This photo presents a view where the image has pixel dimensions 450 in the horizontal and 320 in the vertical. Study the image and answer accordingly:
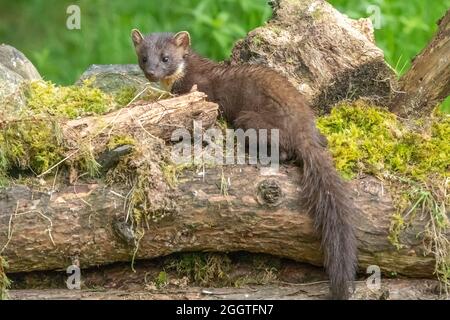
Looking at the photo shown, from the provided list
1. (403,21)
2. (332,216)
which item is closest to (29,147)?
(332,216)

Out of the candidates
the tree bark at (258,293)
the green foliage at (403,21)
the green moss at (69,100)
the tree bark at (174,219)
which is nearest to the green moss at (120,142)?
the tree bark at (174,219)

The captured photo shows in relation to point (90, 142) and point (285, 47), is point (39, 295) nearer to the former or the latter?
point (90, 142)

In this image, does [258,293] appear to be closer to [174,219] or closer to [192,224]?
[192,224]

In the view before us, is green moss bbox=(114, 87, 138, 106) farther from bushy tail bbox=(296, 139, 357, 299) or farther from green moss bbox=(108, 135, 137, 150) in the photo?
bushy tail bbox=(296, 139, 357, 299)

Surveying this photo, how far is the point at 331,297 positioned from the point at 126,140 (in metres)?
1.75

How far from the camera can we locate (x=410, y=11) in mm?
10742

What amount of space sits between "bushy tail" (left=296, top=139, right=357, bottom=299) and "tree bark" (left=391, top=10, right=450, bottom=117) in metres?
1.33

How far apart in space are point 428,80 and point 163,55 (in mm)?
2117

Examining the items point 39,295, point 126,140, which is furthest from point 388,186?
point 39,295

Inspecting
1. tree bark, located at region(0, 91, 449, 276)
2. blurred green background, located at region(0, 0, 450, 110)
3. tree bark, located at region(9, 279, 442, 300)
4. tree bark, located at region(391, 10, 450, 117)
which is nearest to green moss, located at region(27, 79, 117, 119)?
tree bark, located at region(0, 91, 449, 276)

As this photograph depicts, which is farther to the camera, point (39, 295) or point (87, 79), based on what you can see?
point (87, 79)

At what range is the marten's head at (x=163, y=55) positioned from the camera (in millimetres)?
7488

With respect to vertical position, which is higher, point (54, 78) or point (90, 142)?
point (54, 78)
